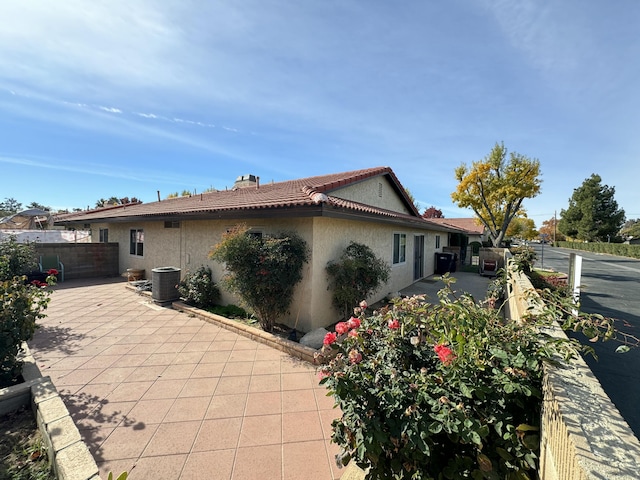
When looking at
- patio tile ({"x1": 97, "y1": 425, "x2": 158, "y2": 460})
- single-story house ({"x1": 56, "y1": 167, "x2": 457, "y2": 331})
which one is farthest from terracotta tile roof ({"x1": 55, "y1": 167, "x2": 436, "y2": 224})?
patio tile ({"x1": 97, "y1": 425, "x2": 158, "y2": 460})

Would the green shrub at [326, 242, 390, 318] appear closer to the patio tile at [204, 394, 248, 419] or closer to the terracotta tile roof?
the terracotta tile roof

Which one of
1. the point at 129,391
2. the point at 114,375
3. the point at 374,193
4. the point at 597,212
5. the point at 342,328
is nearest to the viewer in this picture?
the point at 342,328

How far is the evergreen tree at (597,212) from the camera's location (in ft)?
152

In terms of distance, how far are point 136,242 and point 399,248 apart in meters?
12.2

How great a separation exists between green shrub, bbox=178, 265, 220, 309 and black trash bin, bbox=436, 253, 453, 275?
42.8 feet

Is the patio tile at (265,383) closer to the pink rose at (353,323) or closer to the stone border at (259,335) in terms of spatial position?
the stone border at (259,335)

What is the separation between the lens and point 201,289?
790cm

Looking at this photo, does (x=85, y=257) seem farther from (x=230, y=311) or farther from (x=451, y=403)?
(x=451, y=403)

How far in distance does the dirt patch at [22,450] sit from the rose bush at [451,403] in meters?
2.88

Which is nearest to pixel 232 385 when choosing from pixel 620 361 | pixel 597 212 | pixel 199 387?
pixel 199 387

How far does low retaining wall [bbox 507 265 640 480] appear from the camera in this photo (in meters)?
1.14

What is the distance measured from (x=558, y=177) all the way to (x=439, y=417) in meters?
32.2

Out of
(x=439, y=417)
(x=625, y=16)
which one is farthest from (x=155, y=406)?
(x=625, y=16)

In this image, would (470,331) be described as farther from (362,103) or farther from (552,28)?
(362,103)
